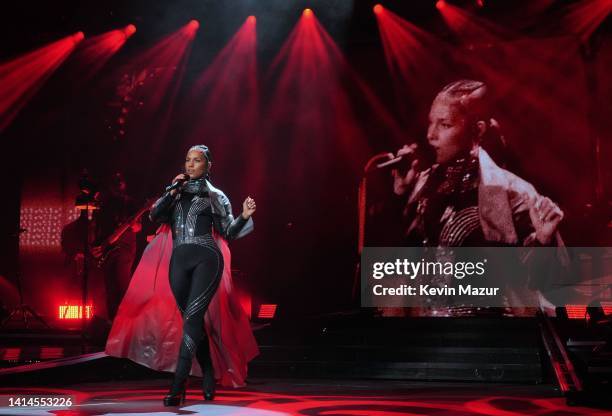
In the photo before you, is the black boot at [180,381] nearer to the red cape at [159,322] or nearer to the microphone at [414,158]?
the red cape at [159,322]

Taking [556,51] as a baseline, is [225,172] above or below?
below

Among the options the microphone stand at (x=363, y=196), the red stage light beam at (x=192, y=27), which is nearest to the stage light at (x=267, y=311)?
the microphone stand at (x=363, y=196)

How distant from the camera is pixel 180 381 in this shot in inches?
187

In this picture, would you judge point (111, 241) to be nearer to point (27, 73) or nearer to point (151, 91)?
point (151, 91)

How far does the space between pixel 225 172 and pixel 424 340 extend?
20.4ft

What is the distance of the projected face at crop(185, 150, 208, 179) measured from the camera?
201 inches

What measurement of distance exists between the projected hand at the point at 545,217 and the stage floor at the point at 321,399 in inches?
208

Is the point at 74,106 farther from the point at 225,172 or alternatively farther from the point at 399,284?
the point at 399,284

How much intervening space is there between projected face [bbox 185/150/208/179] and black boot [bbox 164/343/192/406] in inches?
45.0

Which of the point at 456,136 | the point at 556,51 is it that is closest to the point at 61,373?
the point at 456,136

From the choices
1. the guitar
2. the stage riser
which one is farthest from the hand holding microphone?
the guitar

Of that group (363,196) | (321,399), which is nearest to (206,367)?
(321,399)

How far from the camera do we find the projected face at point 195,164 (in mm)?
5117

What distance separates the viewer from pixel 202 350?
5.14 meters
